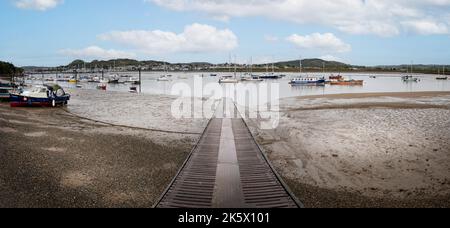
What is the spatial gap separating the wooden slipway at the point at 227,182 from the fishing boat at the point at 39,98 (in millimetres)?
23261

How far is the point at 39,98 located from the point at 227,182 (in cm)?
2859

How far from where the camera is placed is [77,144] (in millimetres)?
16234

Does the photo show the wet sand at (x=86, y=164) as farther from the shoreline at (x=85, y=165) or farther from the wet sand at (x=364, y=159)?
the wet sand at (x=364, y=159)

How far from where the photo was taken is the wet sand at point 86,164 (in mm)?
9461

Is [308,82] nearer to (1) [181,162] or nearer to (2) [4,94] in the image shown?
(2) [4,94]

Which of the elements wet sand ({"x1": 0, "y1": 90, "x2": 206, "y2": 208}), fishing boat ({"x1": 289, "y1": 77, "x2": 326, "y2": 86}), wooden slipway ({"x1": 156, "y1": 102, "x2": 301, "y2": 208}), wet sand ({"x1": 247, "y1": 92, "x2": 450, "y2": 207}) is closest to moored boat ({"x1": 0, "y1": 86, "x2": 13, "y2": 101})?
wet sand ({"x1": 0, "y1": 90, "x2": 206, "y2": 208})

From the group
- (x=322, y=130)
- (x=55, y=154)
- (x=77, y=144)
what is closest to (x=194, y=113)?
(x=322, y=130)

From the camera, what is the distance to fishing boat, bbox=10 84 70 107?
3188cm

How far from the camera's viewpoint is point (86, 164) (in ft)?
42.2

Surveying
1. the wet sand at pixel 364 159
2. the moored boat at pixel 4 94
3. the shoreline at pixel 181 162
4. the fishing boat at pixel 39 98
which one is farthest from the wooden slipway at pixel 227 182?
the moored boat at pixel 4 94

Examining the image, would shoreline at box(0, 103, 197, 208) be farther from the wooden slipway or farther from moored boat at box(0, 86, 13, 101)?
moored boat at box(0, 86, 13, 101)

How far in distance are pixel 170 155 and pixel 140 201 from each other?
17.5 feet
